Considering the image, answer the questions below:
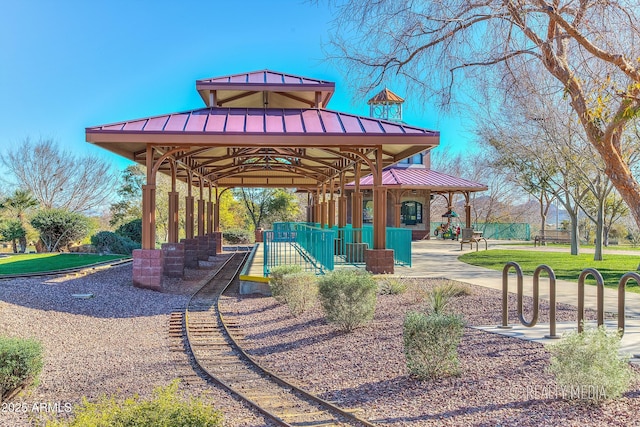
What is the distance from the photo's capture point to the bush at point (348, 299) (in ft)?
30.2

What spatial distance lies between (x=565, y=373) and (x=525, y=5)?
208 inches

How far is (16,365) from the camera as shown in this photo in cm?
624

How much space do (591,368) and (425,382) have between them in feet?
6.27

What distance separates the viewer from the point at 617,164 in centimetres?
739

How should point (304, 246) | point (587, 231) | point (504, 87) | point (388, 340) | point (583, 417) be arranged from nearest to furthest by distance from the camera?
point (583, 417) → point (388, 340) → point (504, 87) → point (304, 246) → point (587, 231)

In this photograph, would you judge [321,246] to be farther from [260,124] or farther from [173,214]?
[173,214]

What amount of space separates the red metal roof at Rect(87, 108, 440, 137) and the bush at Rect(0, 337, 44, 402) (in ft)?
24.4

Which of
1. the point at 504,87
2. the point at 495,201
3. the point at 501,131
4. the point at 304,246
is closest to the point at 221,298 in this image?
the point at 304,246

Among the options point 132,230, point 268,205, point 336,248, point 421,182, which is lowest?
point 336,248

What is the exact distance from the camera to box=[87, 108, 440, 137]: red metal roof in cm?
1330

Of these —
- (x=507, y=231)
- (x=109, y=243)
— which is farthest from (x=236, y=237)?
(x=507, y=231)

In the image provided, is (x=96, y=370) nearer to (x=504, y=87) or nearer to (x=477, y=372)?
(x=477, y=372)

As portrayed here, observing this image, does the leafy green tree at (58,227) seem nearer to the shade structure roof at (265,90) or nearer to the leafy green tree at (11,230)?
the leafy green tree at (11,230)

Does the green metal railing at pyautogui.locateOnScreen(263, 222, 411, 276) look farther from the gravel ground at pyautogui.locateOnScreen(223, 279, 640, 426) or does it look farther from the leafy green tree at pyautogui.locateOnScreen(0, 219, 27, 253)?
the leafy green tree at pyautogui.locateOnScreen(0, 219, 27, 253)
